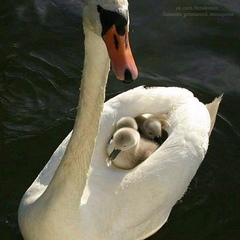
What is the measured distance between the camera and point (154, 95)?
17.3 feet

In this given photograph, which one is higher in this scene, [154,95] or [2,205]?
[154,95]

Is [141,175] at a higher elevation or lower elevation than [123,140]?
lower

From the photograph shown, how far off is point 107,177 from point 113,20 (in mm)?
→ 1746

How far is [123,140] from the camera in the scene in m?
4.72

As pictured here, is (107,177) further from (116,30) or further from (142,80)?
(142,80)

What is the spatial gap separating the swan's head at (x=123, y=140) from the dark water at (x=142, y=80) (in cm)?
101

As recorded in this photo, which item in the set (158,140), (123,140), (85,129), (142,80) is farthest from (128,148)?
(142,80)

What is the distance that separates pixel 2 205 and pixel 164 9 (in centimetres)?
386

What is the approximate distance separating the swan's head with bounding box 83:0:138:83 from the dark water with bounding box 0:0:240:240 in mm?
2476

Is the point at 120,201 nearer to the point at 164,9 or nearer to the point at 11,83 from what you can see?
the point at 11,83

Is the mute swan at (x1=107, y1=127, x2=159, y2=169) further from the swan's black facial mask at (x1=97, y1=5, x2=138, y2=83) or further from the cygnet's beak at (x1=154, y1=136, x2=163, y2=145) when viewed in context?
the swan's black facial mask at (x1=97, y1=5, x2=138, y2=83)

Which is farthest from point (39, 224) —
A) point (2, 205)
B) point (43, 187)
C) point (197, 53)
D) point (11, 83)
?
point (197, 53)

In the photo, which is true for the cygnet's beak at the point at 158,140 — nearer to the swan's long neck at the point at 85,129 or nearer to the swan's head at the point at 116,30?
the swan's long neck at the point at 85,129

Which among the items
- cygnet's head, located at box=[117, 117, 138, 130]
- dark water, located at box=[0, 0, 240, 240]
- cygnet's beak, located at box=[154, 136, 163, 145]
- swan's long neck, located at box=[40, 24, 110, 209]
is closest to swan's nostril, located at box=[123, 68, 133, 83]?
swan's long neck, located at box=[40, 24, 110, 209]
